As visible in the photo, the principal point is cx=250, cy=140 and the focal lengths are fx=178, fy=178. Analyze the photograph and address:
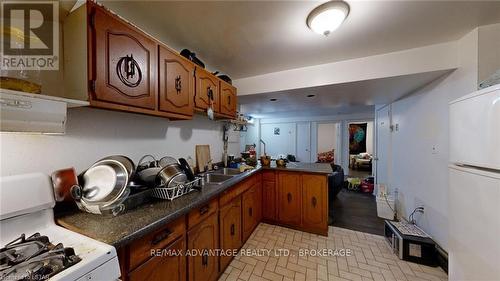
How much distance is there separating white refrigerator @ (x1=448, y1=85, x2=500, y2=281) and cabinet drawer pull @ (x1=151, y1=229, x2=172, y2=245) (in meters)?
1.73

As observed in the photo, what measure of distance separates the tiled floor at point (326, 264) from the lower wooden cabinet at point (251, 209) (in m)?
0.16

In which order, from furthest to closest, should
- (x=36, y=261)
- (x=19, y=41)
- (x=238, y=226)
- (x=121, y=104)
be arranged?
(x=238, y=226), (x=121, y=104), (x=19, y=41), (x=36, y=261)

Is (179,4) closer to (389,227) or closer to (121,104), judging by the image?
(121,104)

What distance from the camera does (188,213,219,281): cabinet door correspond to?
3.96 ft

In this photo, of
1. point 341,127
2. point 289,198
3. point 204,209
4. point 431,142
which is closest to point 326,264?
point 289,198

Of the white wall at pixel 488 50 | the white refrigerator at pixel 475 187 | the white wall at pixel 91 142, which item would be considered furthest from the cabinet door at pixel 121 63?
the white wall at pixel 488 50

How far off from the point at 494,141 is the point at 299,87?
167 cm

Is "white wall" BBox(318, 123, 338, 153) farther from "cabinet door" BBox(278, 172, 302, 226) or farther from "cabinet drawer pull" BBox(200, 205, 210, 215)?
"cabinet drawer pull" BBox(200, 205, 210, 215)

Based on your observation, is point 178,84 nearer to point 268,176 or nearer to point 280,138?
point 268,176

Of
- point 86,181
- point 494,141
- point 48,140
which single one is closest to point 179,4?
point 48,140

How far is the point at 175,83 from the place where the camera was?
4.72ft

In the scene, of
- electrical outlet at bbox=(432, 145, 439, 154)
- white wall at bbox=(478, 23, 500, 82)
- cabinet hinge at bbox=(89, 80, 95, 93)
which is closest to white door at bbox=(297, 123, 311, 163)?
electrical outlet at bbox=(432, 145, 439, 154)

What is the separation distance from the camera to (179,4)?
123cm

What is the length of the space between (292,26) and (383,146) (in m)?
3.14
